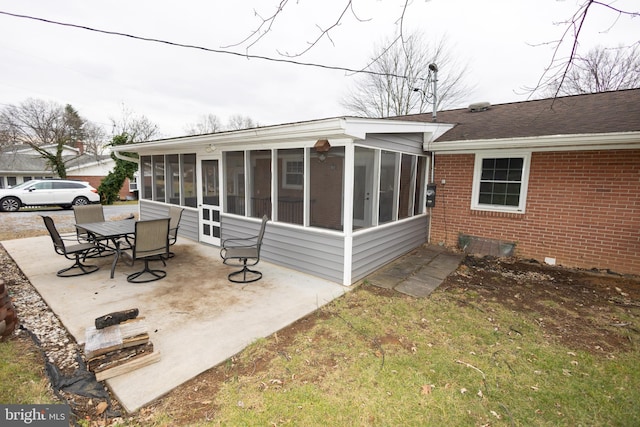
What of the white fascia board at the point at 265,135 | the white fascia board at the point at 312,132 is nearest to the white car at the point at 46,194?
the white fascia board at the point at 265,135

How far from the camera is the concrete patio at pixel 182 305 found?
2545mm

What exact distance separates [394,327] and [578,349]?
6.03 ft

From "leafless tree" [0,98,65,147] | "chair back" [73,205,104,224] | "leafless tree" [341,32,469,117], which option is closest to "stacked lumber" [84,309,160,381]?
"chair back" [73,205,104,224]

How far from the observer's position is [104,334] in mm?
2613

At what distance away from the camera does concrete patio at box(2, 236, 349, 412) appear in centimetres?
254

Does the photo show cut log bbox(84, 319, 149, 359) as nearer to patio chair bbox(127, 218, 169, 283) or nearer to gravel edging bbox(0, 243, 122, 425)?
gravel edging bbox(0, 243, 122, 425)

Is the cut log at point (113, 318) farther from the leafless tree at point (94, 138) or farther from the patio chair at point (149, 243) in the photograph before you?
the leafless tree at point (94, 138)

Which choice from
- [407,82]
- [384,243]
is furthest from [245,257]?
[407,82]

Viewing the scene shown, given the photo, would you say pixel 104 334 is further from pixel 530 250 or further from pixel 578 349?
pixel 530 250

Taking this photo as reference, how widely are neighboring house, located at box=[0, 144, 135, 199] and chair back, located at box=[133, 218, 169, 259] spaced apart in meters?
19.2

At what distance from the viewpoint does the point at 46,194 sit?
1312 centimetres

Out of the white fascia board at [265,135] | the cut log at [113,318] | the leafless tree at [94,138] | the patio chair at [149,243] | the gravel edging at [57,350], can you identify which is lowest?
the gravel edging at [57,350]

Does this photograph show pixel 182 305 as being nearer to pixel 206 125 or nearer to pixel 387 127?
pixel 387 127

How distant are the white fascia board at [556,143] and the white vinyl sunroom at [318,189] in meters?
0.69
